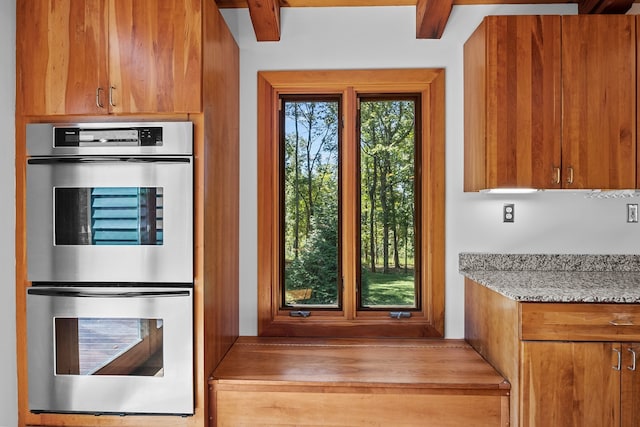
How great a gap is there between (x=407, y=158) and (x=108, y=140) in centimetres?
158

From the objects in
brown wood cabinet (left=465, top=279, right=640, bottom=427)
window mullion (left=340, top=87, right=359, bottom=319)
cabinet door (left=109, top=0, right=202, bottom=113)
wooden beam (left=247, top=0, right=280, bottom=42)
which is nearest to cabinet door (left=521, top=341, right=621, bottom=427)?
brown wood cabinet (left=465, top=279, right=640, bottom=427)

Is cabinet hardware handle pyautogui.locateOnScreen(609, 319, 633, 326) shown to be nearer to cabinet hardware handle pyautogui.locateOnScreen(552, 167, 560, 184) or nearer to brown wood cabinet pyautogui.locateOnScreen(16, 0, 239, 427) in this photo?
cabinet hardware handle pyautogui.locateOnScreen(552, 167, 560, 184)

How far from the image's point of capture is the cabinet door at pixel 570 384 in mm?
1776

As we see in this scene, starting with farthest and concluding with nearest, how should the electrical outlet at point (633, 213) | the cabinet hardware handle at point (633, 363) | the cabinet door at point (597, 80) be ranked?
the electrical outlet at point (633, 213) < the cabinet door at point (597, 80) < the cabinet hardware handle at point (633, 363)

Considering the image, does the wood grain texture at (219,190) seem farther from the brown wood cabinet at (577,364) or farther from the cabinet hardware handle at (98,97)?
the brown wood cabinet at (577,364)

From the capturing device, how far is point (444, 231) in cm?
253

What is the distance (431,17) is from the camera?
2.36 meters

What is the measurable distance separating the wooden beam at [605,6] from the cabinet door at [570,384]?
1722mm

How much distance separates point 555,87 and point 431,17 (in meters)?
0.73

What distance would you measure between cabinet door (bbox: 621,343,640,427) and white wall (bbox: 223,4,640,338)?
2.68ft

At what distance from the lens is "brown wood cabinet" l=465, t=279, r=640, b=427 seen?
1.77 m

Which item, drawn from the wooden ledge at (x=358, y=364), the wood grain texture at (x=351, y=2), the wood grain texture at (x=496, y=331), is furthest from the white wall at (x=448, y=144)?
the wooden ledge at (x=358, y=364)

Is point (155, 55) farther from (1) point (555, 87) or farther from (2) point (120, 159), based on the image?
(1) point (555, 87)

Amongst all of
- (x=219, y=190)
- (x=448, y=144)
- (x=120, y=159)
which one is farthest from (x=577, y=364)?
(x=120, y=159)
